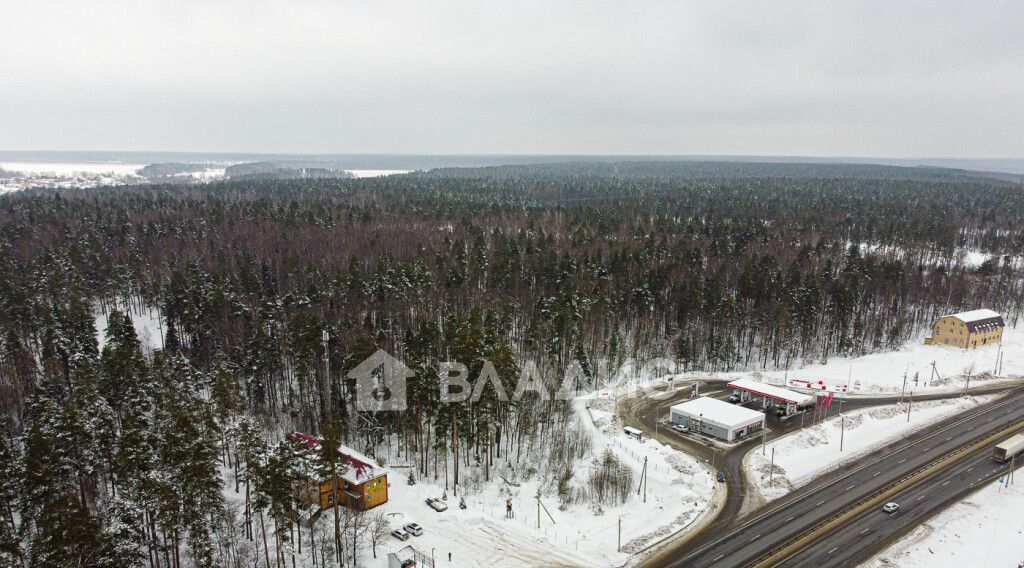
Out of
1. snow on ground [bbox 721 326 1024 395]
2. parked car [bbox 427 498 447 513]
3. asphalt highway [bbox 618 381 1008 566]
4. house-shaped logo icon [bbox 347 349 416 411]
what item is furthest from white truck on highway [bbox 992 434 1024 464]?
house-shaped logo icon [bbox 347 349 416 411]

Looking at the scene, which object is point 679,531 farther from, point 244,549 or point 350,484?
point 244,549

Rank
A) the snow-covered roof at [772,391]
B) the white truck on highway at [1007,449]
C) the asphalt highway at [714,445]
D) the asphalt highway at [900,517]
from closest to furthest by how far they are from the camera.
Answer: the asphalt highway at [900,517] → the asphalt highway at [714,445] → the white truck on highway at [1007,449] → the snow-covered roof at [772,391]

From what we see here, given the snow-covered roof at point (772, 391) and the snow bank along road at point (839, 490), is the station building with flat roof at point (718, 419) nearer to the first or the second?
the snow-covered roof at point (772, 391)

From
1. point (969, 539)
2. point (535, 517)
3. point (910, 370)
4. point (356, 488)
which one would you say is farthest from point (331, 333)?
point (910, 370)

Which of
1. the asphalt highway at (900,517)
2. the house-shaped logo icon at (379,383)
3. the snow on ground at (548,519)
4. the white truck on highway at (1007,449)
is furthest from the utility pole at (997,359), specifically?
the house-shaped logo icon at (379,383)

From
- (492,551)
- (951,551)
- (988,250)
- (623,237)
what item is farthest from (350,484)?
(988,250)

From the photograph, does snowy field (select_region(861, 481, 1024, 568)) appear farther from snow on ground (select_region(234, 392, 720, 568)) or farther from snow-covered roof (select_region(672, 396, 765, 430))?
snow-covered roof (select_region(672, 396, 765, 430))
